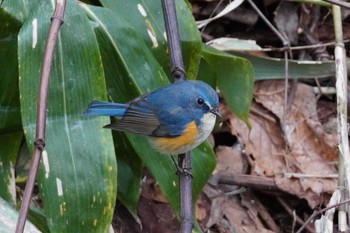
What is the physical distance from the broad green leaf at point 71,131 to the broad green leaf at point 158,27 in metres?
0.37

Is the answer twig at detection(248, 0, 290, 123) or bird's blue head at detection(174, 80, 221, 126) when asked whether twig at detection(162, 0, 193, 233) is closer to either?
bird's blue head at detection(174, 80, 221, 126)

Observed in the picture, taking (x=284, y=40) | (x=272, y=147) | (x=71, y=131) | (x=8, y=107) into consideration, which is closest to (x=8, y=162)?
(x=8, y=107)

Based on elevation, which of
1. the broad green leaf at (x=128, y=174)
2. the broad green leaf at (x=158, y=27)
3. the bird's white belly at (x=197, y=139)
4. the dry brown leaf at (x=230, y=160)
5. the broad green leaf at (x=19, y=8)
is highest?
the broad green leaf at (x=19, y=8)

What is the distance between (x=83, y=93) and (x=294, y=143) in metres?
1.68

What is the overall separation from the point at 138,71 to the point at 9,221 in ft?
2.77

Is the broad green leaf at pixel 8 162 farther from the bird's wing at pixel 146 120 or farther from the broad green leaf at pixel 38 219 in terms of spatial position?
the bird's wing at pixel 146 120

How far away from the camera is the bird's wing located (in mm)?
2932

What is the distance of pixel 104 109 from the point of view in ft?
9.18

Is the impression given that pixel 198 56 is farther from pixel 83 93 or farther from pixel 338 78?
pixel 338 78

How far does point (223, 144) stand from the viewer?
4250mm

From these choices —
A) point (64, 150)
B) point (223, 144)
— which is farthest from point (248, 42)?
point (64, 150)

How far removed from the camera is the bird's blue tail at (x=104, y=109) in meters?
2.74

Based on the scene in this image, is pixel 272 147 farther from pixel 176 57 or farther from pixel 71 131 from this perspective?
pixel 71 131

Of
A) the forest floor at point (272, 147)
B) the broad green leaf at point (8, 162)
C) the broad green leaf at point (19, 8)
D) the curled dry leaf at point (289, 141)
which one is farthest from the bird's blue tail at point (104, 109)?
the curled dry leaf at point (289, 141)
